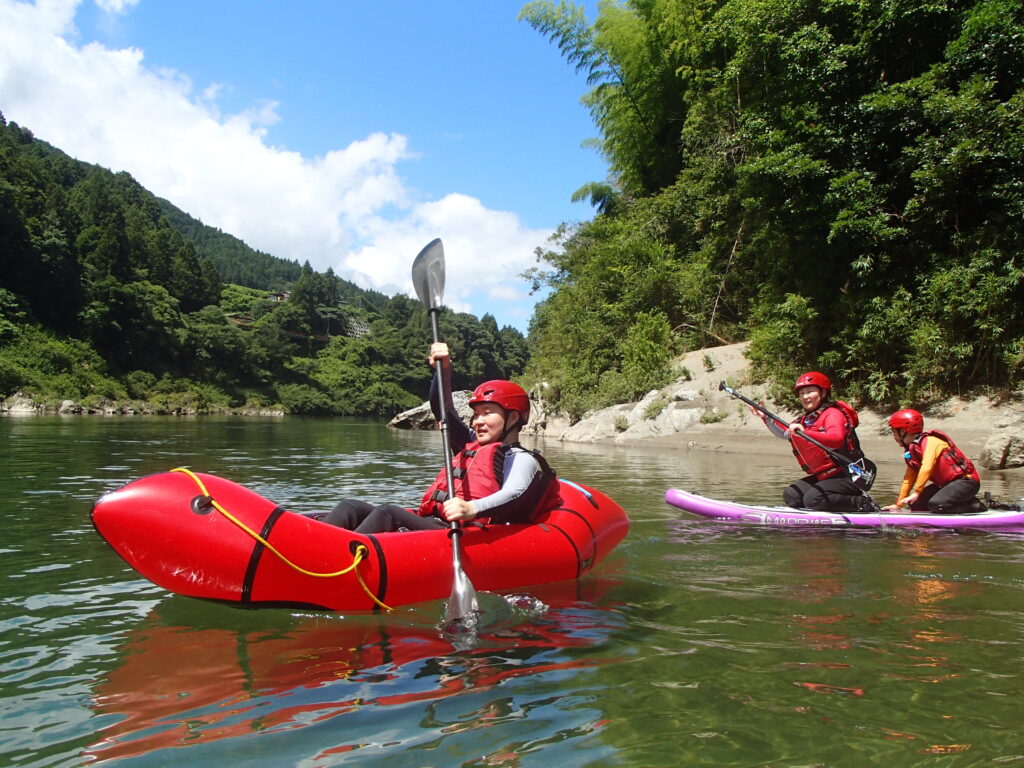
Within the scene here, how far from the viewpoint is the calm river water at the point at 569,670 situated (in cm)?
219

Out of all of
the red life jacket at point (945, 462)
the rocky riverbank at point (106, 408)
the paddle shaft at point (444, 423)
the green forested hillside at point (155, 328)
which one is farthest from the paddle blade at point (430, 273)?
the green forested hillside at point (155, 328)

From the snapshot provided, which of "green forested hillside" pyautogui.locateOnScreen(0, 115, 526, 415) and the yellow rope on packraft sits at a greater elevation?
"green forested hillside" pyautogui.locateOnScreen(0, 115, 526, 415)

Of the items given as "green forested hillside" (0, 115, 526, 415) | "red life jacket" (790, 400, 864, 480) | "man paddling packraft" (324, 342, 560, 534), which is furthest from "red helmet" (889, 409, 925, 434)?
"green forested hillside" (0, 115, 526, 415)

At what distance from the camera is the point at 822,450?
657 cm

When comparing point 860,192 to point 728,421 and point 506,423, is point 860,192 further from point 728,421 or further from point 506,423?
point 506,423

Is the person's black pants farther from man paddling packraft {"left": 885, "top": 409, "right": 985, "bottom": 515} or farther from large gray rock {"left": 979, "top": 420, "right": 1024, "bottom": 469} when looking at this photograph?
large gray rock {"left": 979, "top": 420, "right": 1024, "bottom": 469}

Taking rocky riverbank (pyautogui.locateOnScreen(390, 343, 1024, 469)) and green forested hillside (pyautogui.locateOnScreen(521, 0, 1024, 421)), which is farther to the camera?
green forested hillside (pyautogui.locateOnScreen(521, 0, 1024, 421))

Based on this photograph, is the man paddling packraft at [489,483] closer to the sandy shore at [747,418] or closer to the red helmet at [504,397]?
the red helmet at [504,397]

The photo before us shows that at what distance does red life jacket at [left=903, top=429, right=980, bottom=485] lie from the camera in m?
6.27

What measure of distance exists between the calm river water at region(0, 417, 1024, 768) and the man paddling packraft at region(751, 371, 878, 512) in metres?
1.20

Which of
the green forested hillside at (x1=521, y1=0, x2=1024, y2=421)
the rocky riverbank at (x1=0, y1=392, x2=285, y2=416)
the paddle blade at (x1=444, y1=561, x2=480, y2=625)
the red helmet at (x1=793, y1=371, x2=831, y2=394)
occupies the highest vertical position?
the green forested hillside at (x1=521, y1=0, x2=1024, y2=421)

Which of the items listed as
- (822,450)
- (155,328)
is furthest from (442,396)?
(155,328)

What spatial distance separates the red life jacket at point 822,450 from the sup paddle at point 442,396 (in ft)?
11.2

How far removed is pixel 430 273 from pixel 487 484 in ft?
7.84
